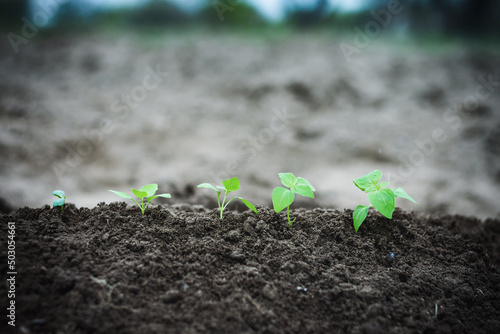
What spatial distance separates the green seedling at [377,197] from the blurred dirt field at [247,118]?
1.51 meters

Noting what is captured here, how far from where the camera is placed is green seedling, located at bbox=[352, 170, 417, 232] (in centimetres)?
130

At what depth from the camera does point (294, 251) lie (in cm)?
128

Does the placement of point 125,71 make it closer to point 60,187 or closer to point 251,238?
point 60,187

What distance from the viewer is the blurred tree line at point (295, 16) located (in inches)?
229

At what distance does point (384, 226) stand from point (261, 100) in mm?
3861

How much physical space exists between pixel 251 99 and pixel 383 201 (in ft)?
13.1

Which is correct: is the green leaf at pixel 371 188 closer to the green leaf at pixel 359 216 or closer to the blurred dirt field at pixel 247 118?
Answer: the green leaf at pixel 359 216

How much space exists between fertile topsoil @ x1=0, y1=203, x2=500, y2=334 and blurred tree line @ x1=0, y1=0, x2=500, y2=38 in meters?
5.68

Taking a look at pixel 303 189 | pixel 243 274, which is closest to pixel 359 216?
pixel 303 189

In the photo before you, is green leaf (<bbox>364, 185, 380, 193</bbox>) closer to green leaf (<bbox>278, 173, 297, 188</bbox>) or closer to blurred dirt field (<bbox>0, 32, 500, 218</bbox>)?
green leaf (<bbox>278, 173, 297, 188</bbox>)

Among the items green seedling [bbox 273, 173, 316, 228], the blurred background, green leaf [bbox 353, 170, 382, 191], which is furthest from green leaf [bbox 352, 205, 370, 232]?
the blurred background

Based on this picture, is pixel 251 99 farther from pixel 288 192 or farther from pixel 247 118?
pixel 288 192

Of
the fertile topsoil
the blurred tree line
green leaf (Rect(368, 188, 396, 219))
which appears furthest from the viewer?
the blurred tree line

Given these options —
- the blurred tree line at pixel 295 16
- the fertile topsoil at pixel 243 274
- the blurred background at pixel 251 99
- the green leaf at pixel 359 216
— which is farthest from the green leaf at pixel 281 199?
the blurred tree line at pixel 295 16
